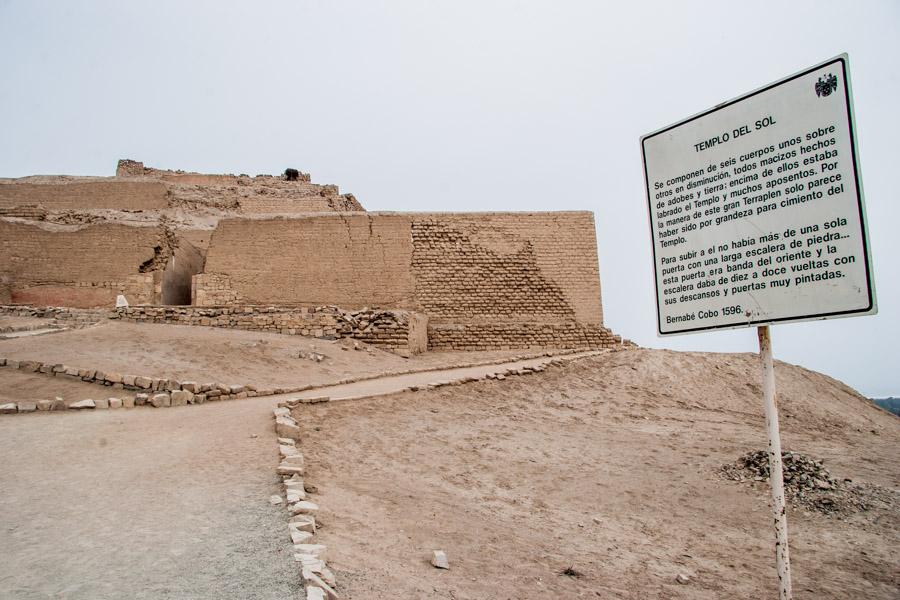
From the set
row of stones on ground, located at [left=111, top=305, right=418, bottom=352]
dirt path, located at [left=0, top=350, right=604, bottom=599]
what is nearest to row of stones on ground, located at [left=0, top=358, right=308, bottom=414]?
dirt path, located at [left=0, top=350, right=604, bottom=599]

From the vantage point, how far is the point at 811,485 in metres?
7.52

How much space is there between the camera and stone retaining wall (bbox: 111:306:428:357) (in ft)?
51.6

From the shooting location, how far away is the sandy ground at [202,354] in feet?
36.4

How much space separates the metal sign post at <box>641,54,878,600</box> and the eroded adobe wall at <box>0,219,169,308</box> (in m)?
18.6

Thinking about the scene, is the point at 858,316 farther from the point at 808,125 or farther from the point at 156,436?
the point at 156,436

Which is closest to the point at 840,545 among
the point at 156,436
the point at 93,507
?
the point at 93,507

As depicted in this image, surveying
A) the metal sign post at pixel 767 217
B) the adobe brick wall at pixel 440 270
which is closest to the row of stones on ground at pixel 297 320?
the adobe brick wall at pixel 440 270

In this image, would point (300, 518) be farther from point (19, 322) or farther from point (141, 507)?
point (19, 322)

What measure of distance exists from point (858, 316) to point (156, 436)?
713 centimetres

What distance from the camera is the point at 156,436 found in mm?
7270

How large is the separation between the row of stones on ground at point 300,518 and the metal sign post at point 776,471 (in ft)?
7.60

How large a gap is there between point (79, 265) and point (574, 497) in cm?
1778

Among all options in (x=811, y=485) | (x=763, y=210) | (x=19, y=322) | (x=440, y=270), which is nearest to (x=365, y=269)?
(x=440, y=270)

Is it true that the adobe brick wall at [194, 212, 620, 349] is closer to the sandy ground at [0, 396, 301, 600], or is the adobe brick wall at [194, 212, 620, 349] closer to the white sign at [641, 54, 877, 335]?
the sandy ground at [0, 396, 301, 600]
